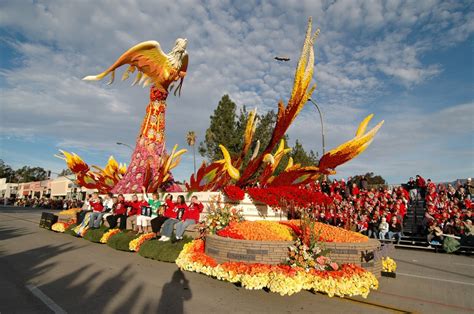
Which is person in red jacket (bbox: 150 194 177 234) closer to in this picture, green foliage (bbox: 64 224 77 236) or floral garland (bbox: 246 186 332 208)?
floral garland (bbox: 246 186 332 208)

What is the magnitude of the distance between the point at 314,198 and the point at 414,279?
4.32 meters

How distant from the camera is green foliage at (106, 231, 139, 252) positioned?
32.9 ft

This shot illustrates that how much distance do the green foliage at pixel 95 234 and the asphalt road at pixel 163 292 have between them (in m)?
3.09

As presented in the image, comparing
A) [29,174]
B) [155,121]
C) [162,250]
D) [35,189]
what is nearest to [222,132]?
[155,121]

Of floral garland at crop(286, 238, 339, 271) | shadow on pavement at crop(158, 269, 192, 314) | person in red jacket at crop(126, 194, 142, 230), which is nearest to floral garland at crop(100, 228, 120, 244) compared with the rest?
person in red jacket at crop(126, 194, 142, 230)

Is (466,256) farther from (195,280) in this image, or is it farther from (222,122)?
(222,122)

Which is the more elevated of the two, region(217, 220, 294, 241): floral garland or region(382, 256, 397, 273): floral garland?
region(217, 220, 294, 241): floral garland

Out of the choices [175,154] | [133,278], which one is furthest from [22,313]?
[175,154]

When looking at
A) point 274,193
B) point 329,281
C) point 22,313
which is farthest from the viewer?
point 274,193

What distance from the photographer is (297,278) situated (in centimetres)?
587

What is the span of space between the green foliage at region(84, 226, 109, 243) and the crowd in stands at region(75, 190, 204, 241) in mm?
362

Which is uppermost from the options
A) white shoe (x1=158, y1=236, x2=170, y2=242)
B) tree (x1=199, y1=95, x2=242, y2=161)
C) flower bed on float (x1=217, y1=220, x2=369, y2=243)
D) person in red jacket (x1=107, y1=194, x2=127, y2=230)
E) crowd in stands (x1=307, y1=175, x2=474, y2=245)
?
tree (x1=199, y1=95, x2=242, y2=161)

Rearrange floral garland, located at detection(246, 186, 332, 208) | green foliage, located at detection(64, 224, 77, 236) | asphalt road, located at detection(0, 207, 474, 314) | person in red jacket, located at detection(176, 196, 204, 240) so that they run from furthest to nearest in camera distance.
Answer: green foliage, located at detection(64, 224, 77, 236) → floral garland, located at detection(246, 186, 332, 208) → person in red jacket, located at detection(176, 196, 204, 240) → asphalt road, located at detection(0, 207, 474, 314)

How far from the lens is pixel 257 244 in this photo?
6.62 m
